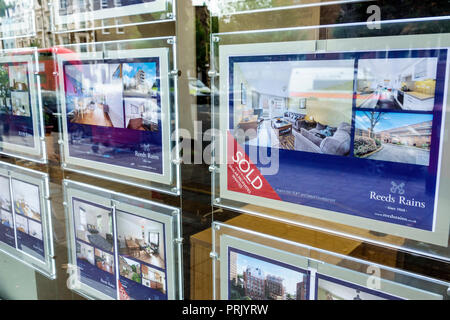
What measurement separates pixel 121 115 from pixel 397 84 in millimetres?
1503

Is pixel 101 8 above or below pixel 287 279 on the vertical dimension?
above

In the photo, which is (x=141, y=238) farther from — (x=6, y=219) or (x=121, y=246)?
(x=6, y=219)

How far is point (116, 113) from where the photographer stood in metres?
2.33

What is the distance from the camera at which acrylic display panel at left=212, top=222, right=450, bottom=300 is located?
1.52m

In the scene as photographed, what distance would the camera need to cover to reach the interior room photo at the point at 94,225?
254cm

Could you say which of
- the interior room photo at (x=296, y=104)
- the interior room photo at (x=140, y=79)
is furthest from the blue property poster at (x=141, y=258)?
the interior room photo at (x=296, y=104)

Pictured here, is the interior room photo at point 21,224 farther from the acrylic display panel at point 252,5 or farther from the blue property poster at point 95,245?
the acrylic display panel at point 252,5

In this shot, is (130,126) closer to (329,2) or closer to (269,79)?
(269,79)

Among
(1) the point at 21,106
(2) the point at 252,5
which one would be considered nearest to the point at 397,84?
(2) the point at 252,5

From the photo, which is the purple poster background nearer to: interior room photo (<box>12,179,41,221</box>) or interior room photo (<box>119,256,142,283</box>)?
interior room photo (<box>12,179,41,221</box>)

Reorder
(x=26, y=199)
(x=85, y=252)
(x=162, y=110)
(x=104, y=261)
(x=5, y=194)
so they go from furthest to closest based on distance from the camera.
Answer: (x=5, y=194)
(x=26, y=199)
(x=85, y=252)
(x=104, y=261)
(x=162, y=110)
